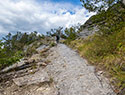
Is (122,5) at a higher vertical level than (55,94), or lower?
higher

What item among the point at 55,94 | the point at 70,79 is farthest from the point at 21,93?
the point at 70,79

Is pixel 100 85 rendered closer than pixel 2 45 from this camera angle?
Yes

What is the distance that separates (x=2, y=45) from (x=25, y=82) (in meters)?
1.47

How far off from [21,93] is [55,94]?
1071 millimetres

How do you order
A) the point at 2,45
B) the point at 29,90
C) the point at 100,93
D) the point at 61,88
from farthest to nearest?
the point at 2,45 → the point at 29,90 → the point at 61,88 → the point at 100,93

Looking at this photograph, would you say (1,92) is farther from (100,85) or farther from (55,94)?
(100,85)

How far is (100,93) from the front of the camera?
231 cm

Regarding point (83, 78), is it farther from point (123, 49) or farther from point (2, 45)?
point (2, 45)

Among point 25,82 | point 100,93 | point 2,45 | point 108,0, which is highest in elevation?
point 108,0

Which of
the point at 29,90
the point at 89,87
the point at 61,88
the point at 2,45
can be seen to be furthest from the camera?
the point at 2,45

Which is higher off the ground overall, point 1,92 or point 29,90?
point 1,92

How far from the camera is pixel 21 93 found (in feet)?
9.45

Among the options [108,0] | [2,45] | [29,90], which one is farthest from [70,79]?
[108,0]

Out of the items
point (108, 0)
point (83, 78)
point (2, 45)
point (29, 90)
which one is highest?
point (108, 0)
